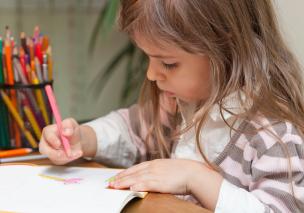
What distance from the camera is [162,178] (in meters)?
0.68

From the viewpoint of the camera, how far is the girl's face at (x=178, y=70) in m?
0.73

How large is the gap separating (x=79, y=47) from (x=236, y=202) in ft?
3.06

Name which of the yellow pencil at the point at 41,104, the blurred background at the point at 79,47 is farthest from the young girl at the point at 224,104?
the blurred background at the point at 79,47

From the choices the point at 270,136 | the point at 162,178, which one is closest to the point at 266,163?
the point at 270,136

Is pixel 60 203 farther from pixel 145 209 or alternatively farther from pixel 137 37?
pixel 137 37

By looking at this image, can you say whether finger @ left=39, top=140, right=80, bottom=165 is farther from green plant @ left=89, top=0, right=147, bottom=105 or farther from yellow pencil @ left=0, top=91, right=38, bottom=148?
green plant @ left=89, top=0, right=147, bottom=105

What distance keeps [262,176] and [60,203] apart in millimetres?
272

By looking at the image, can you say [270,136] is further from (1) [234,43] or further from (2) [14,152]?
(2) [14,152]

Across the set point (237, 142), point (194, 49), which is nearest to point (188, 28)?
point (194, 49)

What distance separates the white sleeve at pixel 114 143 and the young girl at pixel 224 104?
0.07m

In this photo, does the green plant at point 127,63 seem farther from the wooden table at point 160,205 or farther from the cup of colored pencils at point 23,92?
the wooden table at point 160,205

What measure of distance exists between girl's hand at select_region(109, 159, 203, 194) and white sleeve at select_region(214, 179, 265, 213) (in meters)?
0.05

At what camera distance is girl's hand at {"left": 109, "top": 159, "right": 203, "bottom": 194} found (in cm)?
67

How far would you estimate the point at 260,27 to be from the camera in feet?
2.47
